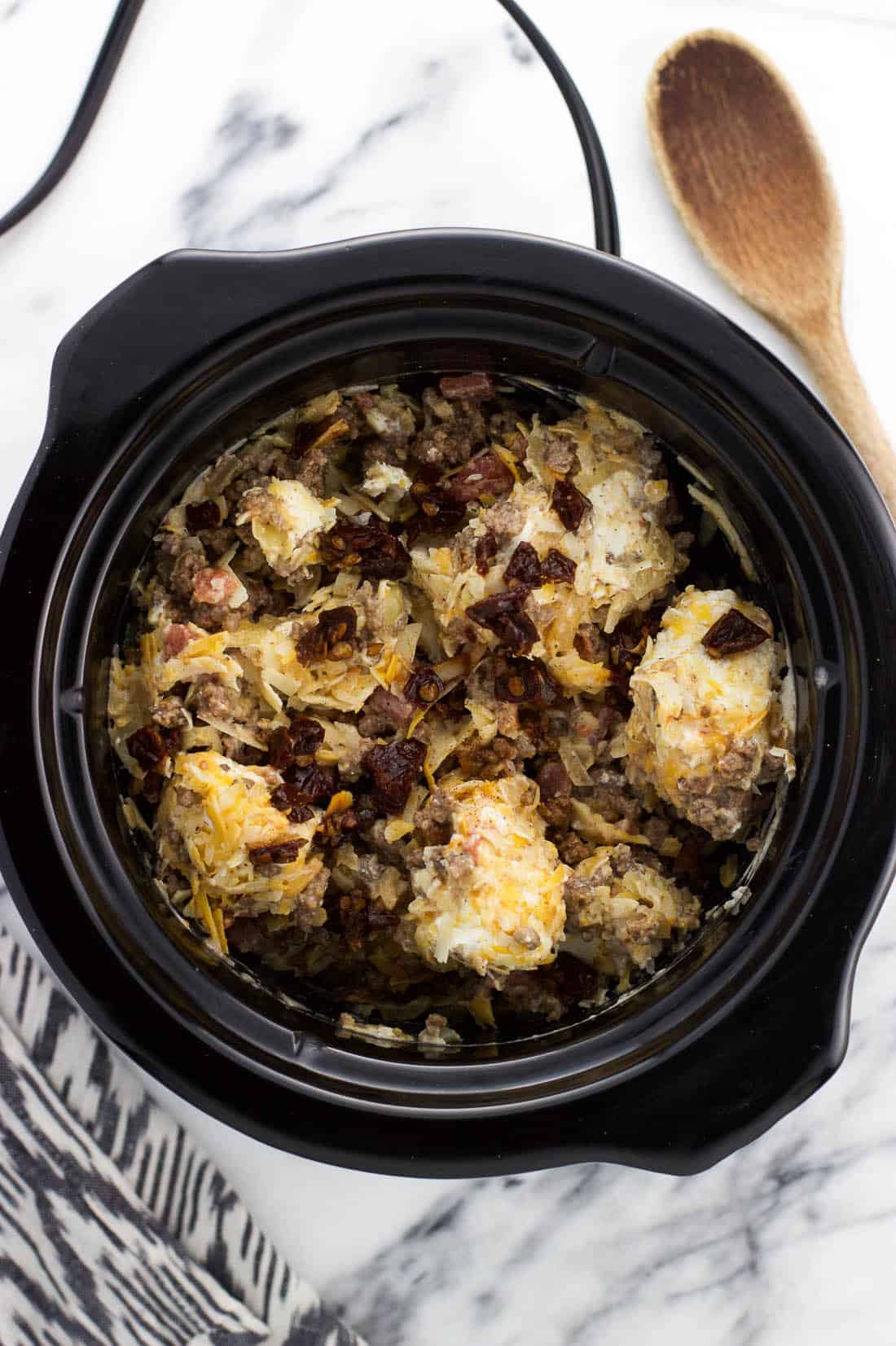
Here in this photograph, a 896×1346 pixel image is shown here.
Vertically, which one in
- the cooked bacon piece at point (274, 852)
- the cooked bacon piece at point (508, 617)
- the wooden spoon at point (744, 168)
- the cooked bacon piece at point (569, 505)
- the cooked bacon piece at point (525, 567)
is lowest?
the cooked bacon piece at point (274, 852)

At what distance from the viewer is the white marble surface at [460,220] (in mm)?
1832

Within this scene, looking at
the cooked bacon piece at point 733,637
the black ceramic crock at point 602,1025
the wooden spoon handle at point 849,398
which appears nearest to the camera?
the black ceramic crock at point 602,1025

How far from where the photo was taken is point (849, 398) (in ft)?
5.94

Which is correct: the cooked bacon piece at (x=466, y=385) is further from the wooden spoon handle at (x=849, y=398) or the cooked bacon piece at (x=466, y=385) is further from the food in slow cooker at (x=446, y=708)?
the wooden spoon handle at (x=849, y=398)

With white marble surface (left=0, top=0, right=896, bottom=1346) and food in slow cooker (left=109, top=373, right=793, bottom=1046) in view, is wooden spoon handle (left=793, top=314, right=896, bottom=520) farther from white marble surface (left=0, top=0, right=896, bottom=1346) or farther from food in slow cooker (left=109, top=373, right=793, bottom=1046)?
food in slow cooker (left=109, top=373, right=793, bottom=1046)

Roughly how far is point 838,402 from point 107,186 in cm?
121

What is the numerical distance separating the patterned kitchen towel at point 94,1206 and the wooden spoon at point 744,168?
5.22 feet

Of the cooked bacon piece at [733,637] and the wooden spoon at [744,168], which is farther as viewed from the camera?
the wooden spoon at [744,168]

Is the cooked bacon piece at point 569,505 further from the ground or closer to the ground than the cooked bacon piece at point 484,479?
closer to the ground

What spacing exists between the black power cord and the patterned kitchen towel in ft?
3.87

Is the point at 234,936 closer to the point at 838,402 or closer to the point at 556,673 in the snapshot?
the point at 556,673

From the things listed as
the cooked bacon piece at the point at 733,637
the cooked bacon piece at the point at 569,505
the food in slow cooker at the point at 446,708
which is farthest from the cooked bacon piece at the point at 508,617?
the cooked bacon piece at the point at 733,637

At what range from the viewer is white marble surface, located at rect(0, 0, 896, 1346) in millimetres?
1832

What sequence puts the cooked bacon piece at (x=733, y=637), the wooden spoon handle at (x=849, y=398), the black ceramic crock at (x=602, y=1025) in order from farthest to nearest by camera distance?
the wooden spoon handle at (x=849, y=398), the cooked bacon piece at (x=733, y=637), the black ceramic crock at (x=602, y=1025)
